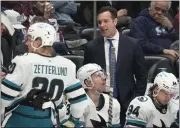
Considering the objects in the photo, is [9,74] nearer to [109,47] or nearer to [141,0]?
[109,47]

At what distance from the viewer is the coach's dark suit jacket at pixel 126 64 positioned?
7.73 meters

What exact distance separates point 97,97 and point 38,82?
119 centimetres

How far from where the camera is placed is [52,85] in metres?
6.39

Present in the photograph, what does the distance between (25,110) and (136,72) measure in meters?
1.72

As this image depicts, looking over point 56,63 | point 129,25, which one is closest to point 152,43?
point 129,25

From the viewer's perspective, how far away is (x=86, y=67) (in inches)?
294

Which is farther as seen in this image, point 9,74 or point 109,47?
point 109,47

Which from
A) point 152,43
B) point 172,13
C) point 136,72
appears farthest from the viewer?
point 172,13

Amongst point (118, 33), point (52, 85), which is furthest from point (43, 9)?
point (52, 85)

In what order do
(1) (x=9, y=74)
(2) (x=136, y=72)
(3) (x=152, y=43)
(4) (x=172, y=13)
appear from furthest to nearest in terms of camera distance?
(4) (x=172, y=13), (3) (x=152, y=43), (2) (x=136, y=72), (1) (x=9, y=74)

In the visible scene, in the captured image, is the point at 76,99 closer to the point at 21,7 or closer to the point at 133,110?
the point at 133,110

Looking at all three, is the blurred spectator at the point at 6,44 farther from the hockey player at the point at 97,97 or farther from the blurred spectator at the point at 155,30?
the blurred spectator at the point at 155,30

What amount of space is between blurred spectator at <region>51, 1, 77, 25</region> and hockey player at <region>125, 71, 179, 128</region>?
2.01 metres

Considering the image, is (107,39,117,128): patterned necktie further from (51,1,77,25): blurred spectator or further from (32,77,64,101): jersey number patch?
(51,1,77,25): blurred spectator
